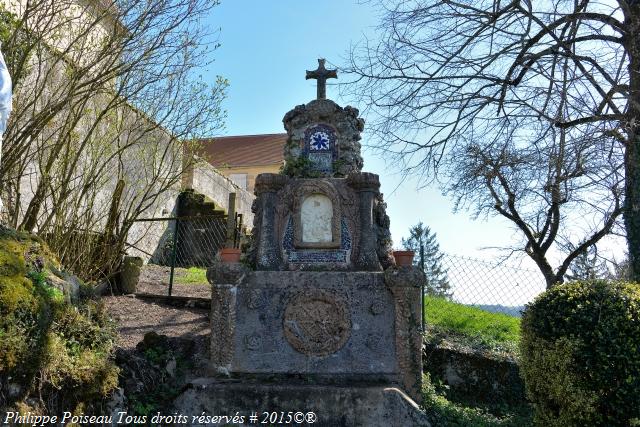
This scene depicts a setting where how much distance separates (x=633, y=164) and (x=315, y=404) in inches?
191

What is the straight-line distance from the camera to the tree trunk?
6.61 metres

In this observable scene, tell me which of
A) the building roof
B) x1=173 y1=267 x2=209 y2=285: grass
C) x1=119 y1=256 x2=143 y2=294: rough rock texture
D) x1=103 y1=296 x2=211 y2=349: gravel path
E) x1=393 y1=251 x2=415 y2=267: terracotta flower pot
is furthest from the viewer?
the building roof

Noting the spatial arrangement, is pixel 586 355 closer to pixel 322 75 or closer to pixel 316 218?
pixel 316 218

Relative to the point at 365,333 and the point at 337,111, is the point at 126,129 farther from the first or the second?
the point at 365,333

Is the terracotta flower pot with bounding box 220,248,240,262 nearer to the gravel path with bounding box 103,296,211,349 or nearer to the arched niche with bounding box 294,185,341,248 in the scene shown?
the arched niche with bounding box 294,185,341,248

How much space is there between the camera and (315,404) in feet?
16.4

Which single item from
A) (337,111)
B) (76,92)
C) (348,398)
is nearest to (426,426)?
(348,398)

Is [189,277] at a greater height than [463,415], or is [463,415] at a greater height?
[189,277]

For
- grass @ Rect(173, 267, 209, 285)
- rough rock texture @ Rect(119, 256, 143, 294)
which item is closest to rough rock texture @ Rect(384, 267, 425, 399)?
rough rock texture @ Rect(119, 256, 143, 294)

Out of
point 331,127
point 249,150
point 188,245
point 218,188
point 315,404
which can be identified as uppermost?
point 249,150

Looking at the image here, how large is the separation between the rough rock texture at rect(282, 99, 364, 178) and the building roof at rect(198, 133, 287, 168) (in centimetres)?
1973

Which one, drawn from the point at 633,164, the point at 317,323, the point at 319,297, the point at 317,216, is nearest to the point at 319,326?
the point at 317,323

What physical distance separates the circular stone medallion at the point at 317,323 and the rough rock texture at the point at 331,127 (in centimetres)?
169

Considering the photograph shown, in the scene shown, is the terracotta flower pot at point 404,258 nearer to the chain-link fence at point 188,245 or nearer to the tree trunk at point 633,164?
the tree trunk at point 633,164
